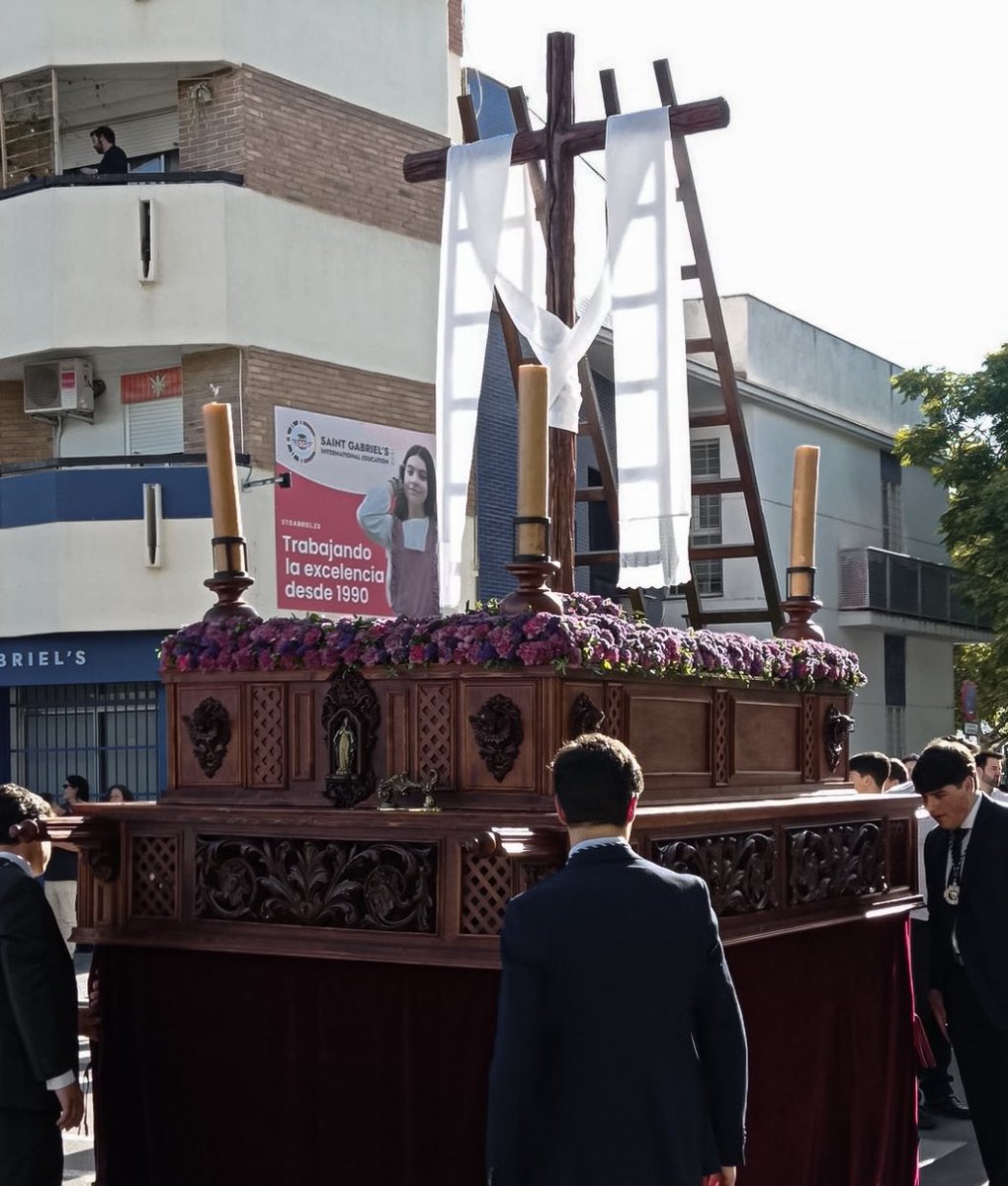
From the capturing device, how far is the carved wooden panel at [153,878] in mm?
6336

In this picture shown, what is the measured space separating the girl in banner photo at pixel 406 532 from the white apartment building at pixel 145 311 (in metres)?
0.92

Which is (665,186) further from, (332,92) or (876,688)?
(876,688)

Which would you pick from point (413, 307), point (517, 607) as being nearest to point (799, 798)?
point (517, 607)

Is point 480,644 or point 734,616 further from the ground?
point 734,616

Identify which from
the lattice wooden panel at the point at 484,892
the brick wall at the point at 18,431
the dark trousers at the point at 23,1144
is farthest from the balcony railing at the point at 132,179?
the dark trousers at the point at 23,1144

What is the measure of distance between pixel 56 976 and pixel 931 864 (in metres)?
3.38

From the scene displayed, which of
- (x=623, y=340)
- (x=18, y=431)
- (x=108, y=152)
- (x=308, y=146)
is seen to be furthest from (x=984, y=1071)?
(x=18, y=431)

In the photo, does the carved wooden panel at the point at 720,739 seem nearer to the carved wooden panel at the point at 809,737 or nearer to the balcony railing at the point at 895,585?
the carved wooden panel at the point at 809,737

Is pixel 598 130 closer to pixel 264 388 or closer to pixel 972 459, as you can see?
pixel 264 388

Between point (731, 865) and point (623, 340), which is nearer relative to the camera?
point (731, 865)

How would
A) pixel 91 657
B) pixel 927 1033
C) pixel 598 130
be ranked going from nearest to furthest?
pixel 598 130 < pixel 927 1033 < pixel 91 657

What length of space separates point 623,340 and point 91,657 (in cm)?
1312

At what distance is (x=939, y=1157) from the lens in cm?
862

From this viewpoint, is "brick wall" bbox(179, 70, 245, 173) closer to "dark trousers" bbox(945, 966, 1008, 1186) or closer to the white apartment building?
the white apartment building
